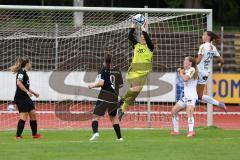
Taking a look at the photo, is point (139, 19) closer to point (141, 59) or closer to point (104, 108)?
point (141, 59)

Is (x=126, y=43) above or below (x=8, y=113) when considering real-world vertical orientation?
above

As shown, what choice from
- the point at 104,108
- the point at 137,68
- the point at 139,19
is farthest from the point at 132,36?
the point at 104,108

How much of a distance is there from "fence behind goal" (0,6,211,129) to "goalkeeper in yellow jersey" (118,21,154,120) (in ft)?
2.09

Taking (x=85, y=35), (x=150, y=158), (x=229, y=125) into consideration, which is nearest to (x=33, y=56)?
(x=85, y=35)

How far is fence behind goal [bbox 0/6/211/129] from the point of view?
20.1 metres

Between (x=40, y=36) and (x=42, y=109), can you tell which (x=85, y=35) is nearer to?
(x=40, y=36)

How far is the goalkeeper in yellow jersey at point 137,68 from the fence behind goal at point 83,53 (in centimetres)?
64

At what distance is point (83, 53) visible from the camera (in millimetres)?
21406

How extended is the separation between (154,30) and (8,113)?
486cm

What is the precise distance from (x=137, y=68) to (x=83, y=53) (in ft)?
9.37

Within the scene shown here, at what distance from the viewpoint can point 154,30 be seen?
2069cm

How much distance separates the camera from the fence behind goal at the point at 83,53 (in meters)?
20.1

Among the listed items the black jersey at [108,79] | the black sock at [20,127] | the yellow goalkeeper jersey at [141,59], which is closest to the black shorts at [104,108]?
the black jersey at [108,79]

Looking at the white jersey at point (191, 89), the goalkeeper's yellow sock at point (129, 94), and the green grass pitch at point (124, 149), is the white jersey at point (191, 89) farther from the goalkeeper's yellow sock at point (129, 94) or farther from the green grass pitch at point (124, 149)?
the goalkeeper's yellow sock at point (129, 94)
